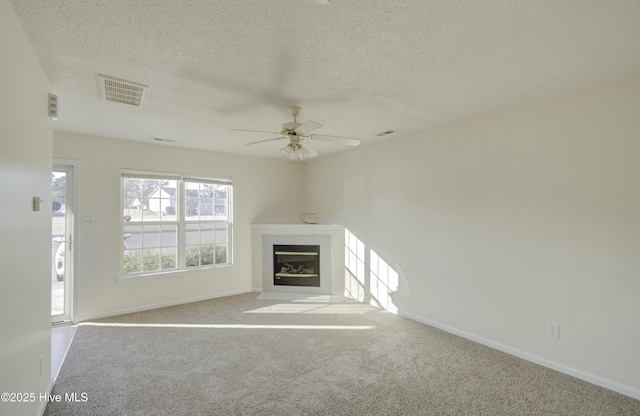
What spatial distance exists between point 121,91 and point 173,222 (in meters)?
2.61

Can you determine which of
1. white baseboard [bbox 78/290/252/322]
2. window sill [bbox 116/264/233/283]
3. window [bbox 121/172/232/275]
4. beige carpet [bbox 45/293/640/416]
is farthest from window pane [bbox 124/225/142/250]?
beige carpet [bbox 45/293/640/416]

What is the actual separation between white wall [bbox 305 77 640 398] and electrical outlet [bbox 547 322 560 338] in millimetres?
39

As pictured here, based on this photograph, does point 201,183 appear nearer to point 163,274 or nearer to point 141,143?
point 141,143

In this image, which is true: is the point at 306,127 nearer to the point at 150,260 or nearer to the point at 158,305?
the point at 150,260

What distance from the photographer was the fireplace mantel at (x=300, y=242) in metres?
5.31

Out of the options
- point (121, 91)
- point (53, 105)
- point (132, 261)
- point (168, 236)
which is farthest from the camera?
point (168, 236)

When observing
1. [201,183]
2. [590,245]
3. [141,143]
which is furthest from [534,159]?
[141,143]

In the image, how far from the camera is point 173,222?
4.86 meters

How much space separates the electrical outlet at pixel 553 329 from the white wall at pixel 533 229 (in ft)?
0.13

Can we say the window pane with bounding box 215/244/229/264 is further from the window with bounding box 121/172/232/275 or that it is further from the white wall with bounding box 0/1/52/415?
the white wall with bounding box 0/1/52/415

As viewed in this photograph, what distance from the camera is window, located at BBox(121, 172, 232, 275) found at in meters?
4.53

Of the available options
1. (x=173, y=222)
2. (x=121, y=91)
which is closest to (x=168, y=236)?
(x=173, y=222)

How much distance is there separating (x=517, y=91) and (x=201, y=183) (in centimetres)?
447

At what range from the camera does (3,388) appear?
1.49 m
